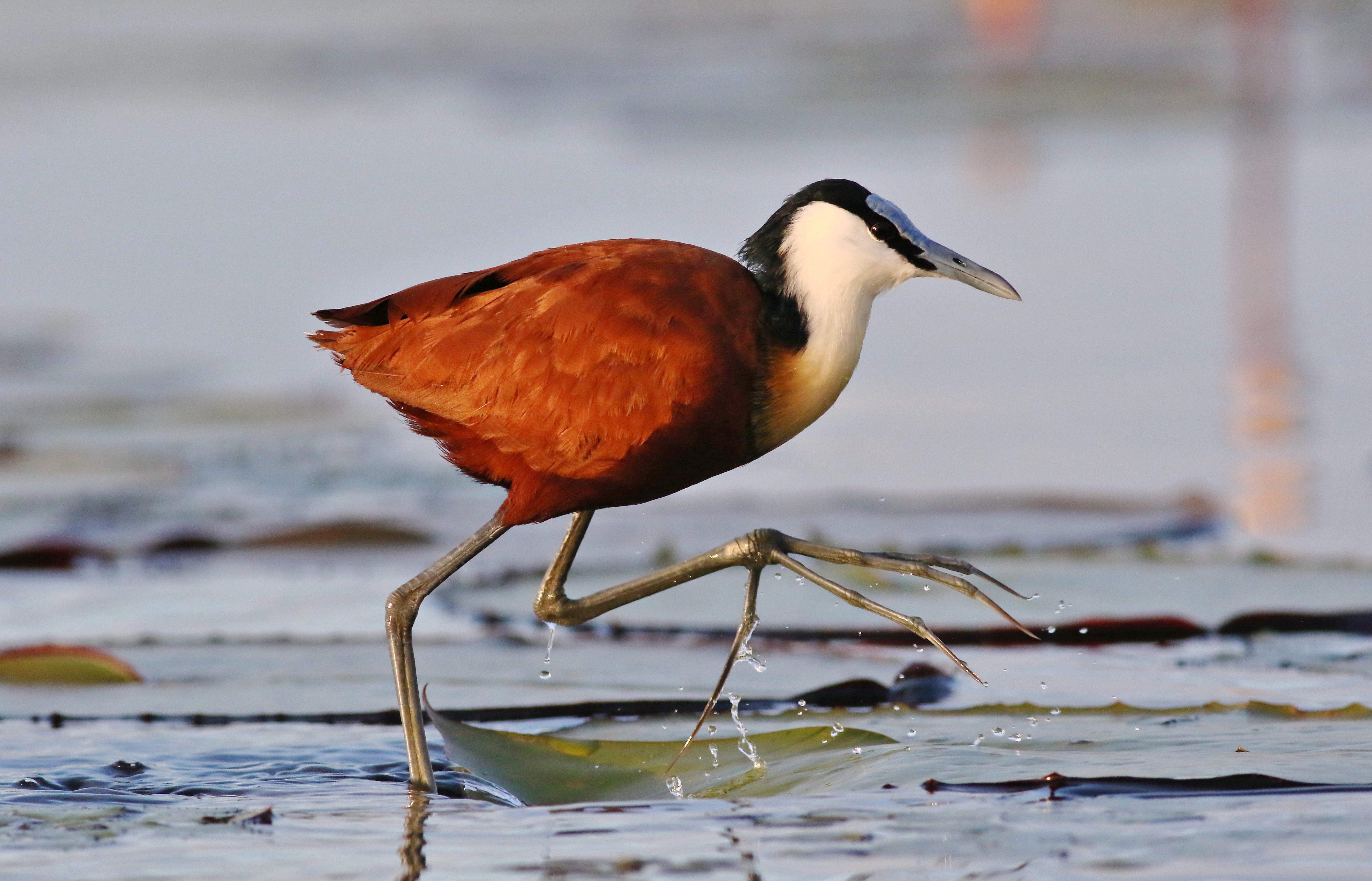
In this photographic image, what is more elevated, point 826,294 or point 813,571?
point 826,294

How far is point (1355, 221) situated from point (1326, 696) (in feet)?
28.1

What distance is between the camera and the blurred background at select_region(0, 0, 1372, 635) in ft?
24.0

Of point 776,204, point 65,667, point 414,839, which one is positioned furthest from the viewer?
point 776,204

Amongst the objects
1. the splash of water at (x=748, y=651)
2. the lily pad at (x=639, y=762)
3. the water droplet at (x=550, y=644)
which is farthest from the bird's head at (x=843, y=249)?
the water droplet at (x=550, y=644)

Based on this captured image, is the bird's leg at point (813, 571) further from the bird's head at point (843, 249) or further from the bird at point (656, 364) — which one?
the bird's head at point (843, 249)

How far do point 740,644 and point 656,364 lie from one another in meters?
0.66

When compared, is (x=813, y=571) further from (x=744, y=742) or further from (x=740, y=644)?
(x=744, y=742)

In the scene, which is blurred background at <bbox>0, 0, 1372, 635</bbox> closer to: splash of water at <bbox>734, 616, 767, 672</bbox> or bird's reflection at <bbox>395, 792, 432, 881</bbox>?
splash of water at <bbox>734, 616, 767, 672</bbox>

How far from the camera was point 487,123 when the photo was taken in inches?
702

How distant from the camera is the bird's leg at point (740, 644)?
4.33 metres

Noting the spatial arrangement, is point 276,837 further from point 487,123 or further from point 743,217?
point 487,123

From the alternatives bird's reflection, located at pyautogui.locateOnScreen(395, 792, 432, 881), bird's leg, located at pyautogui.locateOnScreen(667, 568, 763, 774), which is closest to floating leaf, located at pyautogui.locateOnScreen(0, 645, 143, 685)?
bird's reflection, located at pyautogui.locateOnScreen(395, 792, 432, 881)

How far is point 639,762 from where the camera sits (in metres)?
4.44

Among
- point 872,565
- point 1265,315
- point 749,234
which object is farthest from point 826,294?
point 749,234
